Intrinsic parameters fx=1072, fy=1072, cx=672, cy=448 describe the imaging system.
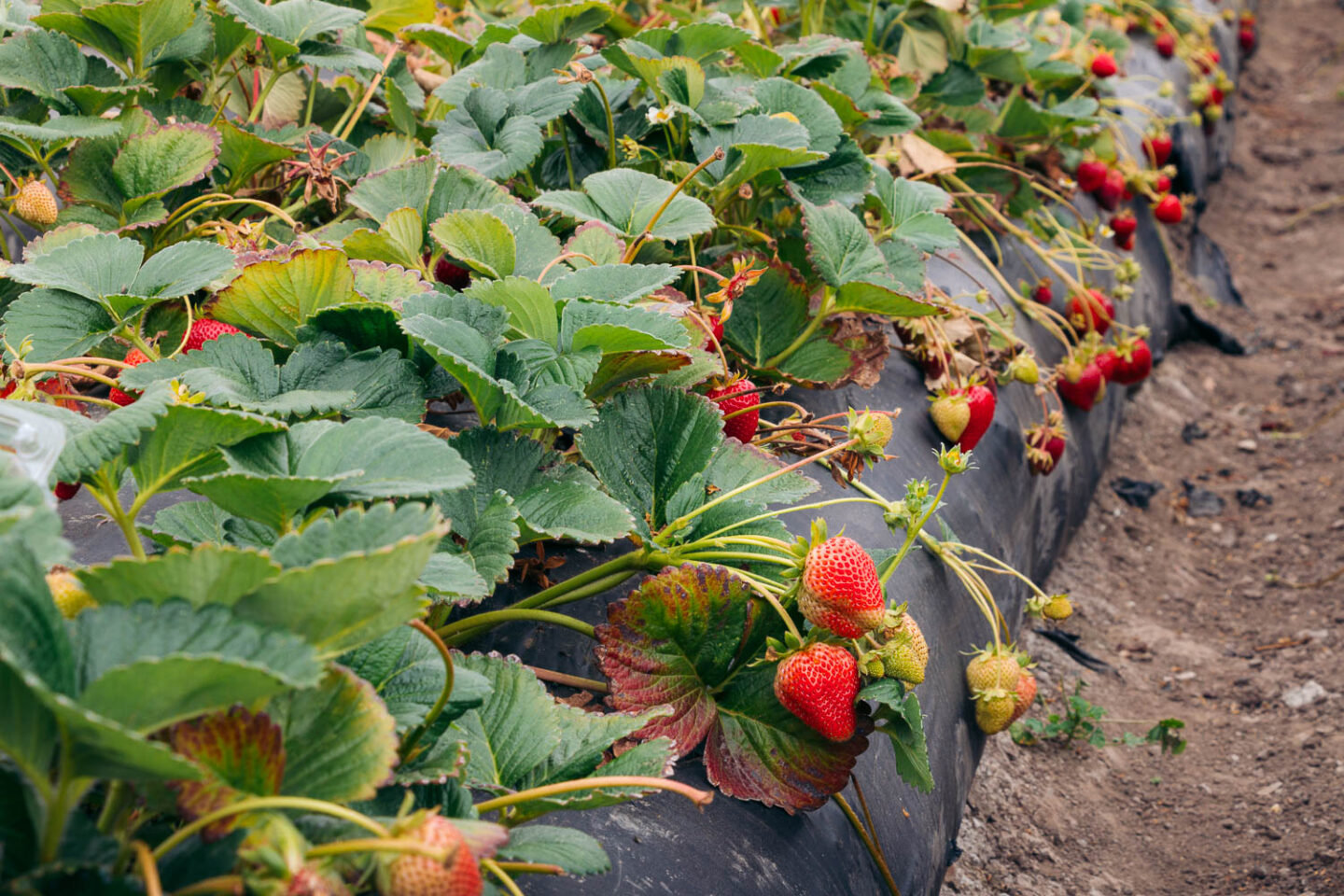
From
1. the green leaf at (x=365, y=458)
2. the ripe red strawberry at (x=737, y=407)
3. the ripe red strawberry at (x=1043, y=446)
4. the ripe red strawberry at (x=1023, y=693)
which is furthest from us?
the ripe red strawberry at (x=1043, y=446)

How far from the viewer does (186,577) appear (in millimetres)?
541

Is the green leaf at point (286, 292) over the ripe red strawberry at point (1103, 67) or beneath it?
over

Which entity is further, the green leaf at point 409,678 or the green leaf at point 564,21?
the green leaf at point 564,21

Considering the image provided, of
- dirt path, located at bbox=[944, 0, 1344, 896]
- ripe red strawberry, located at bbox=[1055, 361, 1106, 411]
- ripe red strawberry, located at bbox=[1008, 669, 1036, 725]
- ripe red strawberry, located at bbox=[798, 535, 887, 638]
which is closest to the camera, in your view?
ripe red strawberry, located at bbox=[798, 535, 887, 638]

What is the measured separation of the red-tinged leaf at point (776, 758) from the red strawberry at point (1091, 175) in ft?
6.75

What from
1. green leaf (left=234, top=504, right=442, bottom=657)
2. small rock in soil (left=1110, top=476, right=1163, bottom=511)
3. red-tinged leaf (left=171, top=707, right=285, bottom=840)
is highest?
green leaf (left=234, top=504, right=442, bottom=657)

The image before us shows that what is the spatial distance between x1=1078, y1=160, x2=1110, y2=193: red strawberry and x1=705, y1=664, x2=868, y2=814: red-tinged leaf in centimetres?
206

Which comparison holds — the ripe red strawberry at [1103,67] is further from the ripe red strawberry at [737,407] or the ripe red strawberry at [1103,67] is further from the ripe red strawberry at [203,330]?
the ripe red strawberry at [203,330]

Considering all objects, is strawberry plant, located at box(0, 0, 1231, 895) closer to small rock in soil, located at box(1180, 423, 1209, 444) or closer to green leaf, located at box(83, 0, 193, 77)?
green leaf, located at box(83, 0, 193, 77)

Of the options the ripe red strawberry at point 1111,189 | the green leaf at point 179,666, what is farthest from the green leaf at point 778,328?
the ripe red strawberry at point 1111,189

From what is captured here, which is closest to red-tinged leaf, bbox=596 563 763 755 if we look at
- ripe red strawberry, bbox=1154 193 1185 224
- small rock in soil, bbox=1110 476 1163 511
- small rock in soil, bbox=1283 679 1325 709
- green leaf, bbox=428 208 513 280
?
green leaf, bbox=428 208 513 280

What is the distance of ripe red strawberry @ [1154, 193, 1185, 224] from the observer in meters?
2.91

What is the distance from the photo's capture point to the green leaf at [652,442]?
1.03 metres

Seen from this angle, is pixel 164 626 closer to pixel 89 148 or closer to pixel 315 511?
pixel 315 511
